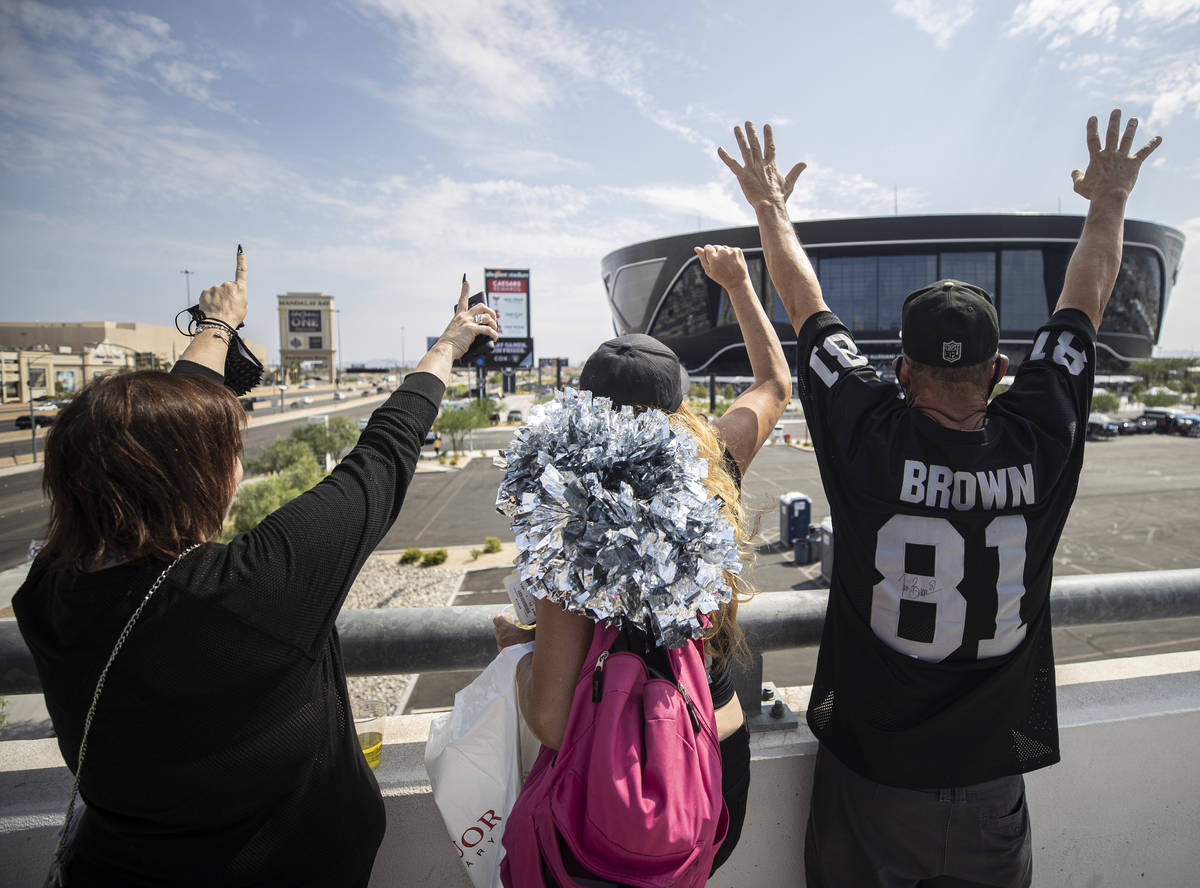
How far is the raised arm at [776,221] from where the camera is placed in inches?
67.2

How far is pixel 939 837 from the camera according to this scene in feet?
4.85

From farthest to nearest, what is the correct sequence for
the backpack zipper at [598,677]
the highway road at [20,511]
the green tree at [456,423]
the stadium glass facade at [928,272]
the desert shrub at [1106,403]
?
the stadium glass facade at [928,272], the desert shrub at [1106,403], the green tree at [456,423], the highway road at [20,511], the backpack zipper at [598,677]

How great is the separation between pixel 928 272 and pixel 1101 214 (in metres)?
64.1

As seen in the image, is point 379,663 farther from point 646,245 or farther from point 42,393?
point 42,393

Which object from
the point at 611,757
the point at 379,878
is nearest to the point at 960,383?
the point at 611,757

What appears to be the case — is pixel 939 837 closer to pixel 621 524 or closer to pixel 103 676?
pixel 621 524

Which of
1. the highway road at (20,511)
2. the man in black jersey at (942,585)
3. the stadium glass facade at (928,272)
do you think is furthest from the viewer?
the stadium glass facade at (928,272)

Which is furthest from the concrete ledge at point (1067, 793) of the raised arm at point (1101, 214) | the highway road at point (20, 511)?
the highway road at point (20, 511)

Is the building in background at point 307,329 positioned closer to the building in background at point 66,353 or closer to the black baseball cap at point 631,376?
the building in background at point 66,353

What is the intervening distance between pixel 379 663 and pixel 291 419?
5841cm

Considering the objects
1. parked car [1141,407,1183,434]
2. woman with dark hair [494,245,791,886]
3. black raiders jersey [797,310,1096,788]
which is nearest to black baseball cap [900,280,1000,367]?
black raiders jersey [797,310,1096,788]

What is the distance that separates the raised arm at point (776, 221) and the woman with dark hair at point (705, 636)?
371 mm

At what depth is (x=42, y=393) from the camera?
5625 cm

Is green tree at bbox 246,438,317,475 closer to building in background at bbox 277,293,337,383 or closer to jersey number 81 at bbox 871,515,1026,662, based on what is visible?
jersey number 81 at bbox 871,515,1026,662
